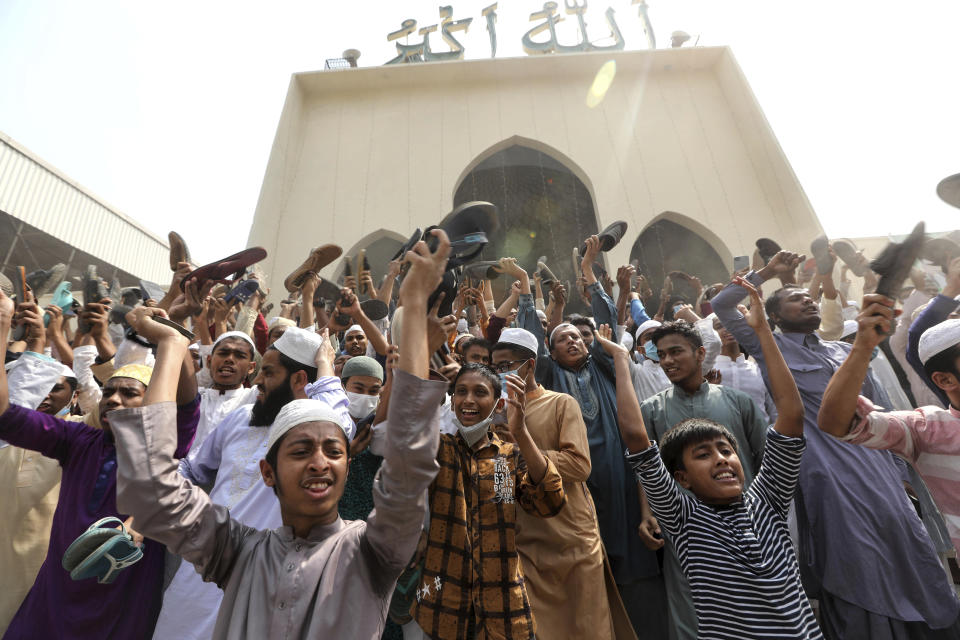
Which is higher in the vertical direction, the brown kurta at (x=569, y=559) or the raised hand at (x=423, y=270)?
the raised hand at (x=423, y=270)

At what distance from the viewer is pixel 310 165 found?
9984 millimetres

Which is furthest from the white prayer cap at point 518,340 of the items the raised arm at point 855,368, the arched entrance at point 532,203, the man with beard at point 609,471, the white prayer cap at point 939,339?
the arched entrance at point 532,203

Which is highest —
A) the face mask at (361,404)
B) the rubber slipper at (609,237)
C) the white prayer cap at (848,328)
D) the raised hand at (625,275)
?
the rubber slipper at (609,237)

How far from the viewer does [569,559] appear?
2.04 metres

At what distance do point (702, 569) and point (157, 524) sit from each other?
1.59 meters

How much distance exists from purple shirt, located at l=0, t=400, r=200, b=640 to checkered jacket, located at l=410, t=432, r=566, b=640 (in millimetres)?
979

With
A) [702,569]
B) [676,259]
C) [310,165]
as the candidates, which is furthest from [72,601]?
[676,259]

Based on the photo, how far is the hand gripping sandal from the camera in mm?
1358

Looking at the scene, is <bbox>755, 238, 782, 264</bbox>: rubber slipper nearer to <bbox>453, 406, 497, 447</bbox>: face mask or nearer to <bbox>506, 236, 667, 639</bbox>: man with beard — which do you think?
<bbox>506, 236, 667, 639</bbox>: man with beard

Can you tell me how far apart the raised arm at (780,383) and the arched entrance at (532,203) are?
8548 millimetres

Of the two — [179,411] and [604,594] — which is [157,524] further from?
[604,594]

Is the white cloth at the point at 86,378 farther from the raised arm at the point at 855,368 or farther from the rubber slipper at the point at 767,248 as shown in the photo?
the rubber slipper at the point at 767,248

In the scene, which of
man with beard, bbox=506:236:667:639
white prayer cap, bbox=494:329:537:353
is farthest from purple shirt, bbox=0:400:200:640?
man with beard, bbox=506:236:667:639

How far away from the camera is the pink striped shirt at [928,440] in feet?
5.34
